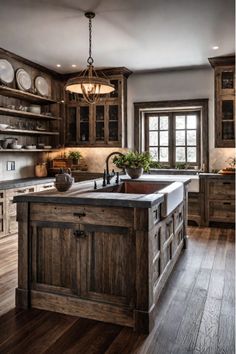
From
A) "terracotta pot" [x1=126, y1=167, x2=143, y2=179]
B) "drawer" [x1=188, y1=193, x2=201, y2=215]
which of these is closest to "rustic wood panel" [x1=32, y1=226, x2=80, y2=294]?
"terracotta pot" [x1=126, y1=167, x2=143, y2=179]

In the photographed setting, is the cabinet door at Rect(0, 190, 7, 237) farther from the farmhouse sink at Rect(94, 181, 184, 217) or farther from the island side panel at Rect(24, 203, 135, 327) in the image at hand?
the island side panel at Rect(24, 203, 135, 327)

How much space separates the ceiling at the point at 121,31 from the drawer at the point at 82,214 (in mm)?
2363

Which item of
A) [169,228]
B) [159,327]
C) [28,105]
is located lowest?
[159,327]

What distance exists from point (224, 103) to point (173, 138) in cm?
121

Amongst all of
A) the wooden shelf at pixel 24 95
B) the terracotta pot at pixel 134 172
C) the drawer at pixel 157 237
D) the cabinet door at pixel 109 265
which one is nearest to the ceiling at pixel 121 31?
the wooden shelf at pixel 24 95

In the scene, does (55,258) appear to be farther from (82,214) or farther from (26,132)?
(26,132)

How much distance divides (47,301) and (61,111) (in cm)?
479

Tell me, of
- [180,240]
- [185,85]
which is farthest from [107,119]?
[180,240]

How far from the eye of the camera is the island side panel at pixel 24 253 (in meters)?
2.67

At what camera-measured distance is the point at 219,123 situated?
5.86m

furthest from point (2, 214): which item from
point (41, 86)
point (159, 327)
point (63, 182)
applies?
point (159, 327)

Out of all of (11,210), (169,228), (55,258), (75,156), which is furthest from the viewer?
(75,156)

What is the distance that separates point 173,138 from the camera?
6.60 m

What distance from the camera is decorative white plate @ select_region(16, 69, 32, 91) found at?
5.58m
